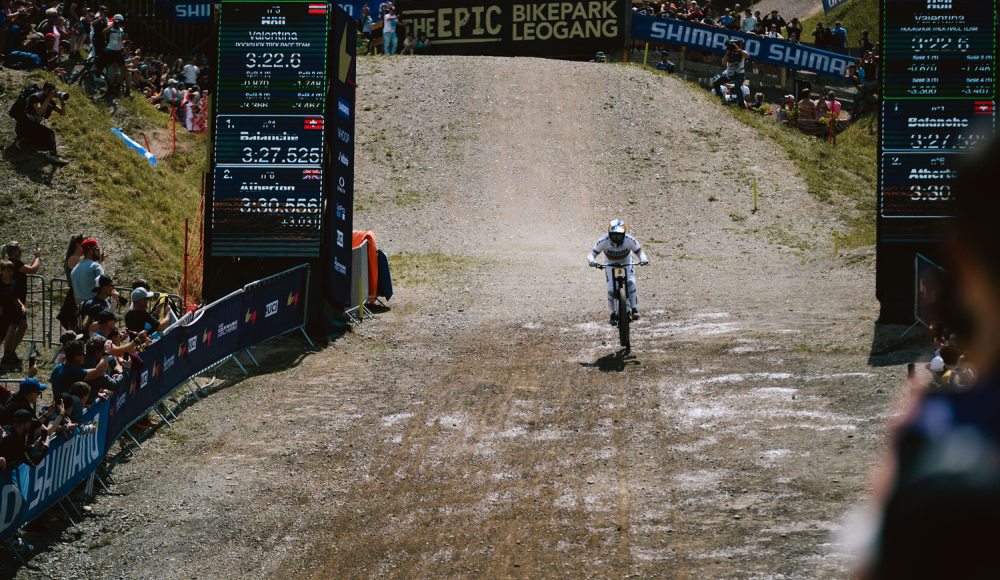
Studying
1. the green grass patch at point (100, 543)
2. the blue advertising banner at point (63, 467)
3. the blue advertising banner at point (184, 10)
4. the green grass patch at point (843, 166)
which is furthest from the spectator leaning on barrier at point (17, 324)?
the blue advertising banner at point (184, 10)

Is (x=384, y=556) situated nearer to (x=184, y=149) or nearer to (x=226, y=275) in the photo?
(x=226, y=275)

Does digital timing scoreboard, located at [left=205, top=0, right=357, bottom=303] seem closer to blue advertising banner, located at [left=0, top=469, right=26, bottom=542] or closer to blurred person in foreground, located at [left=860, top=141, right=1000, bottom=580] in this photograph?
blue advertising banner, located at [left=0, top=469, right=26, bottom=542]

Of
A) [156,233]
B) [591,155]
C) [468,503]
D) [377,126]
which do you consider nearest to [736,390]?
[468,503]

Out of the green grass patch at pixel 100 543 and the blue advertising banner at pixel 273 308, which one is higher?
the blue advertising banner at pixel 273 308

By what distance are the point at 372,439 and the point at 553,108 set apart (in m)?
28.0

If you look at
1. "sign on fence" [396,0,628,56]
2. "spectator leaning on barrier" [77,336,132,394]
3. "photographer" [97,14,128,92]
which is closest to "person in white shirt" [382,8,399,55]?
"sign on fence" [396,0,628,56]

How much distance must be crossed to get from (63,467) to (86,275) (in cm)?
563

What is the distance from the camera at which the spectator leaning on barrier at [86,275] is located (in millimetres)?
14492

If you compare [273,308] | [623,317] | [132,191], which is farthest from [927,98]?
[132,191]

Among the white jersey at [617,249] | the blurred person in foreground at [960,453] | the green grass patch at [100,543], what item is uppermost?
the blurred person in foreground at [960,453]

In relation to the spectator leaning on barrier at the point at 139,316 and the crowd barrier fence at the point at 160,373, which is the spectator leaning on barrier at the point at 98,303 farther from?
the crowd barrier fence at the point at 160,373

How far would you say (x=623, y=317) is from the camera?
15391 millimetres

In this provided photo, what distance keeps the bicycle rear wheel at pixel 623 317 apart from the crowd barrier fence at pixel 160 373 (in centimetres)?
552

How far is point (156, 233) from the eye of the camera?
2244cm
